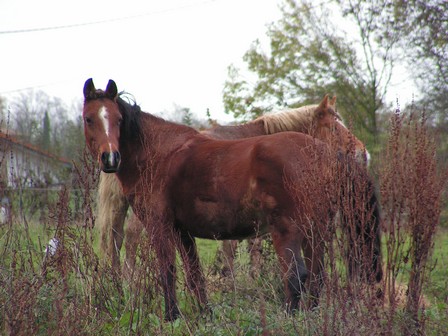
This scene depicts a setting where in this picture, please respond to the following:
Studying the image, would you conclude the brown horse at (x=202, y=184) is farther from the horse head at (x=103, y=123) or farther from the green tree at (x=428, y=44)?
the green tree at (x=428, y=44)

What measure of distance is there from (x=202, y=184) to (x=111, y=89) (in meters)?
1.37

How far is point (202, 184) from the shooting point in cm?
523

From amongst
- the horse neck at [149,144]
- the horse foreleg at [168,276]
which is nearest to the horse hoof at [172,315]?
the horse foreleg at [168,276]

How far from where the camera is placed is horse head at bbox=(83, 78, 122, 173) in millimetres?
5141

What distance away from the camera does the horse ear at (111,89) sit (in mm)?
5555

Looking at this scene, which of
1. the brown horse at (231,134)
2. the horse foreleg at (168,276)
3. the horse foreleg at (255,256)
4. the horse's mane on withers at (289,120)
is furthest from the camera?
the horse's mane on withers at (289,120)

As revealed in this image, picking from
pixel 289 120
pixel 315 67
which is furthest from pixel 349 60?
pixel 289 120

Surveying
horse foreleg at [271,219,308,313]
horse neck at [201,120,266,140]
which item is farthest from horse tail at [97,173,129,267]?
horse foreleg at [271,219,308,313]

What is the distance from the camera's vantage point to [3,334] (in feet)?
12.5

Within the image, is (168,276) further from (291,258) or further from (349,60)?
(349,60)

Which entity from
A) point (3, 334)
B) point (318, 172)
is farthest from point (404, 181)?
point (3, 334)

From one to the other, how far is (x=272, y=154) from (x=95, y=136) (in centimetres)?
173

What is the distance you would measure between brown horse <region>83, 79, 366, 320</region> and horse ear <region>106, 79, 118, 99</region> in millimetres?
10

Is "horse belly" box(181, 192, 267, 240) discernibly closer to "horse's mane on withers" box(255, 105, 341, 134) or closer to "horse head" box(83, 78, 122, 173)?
"horse head" box(83, 78, 122, 173)
